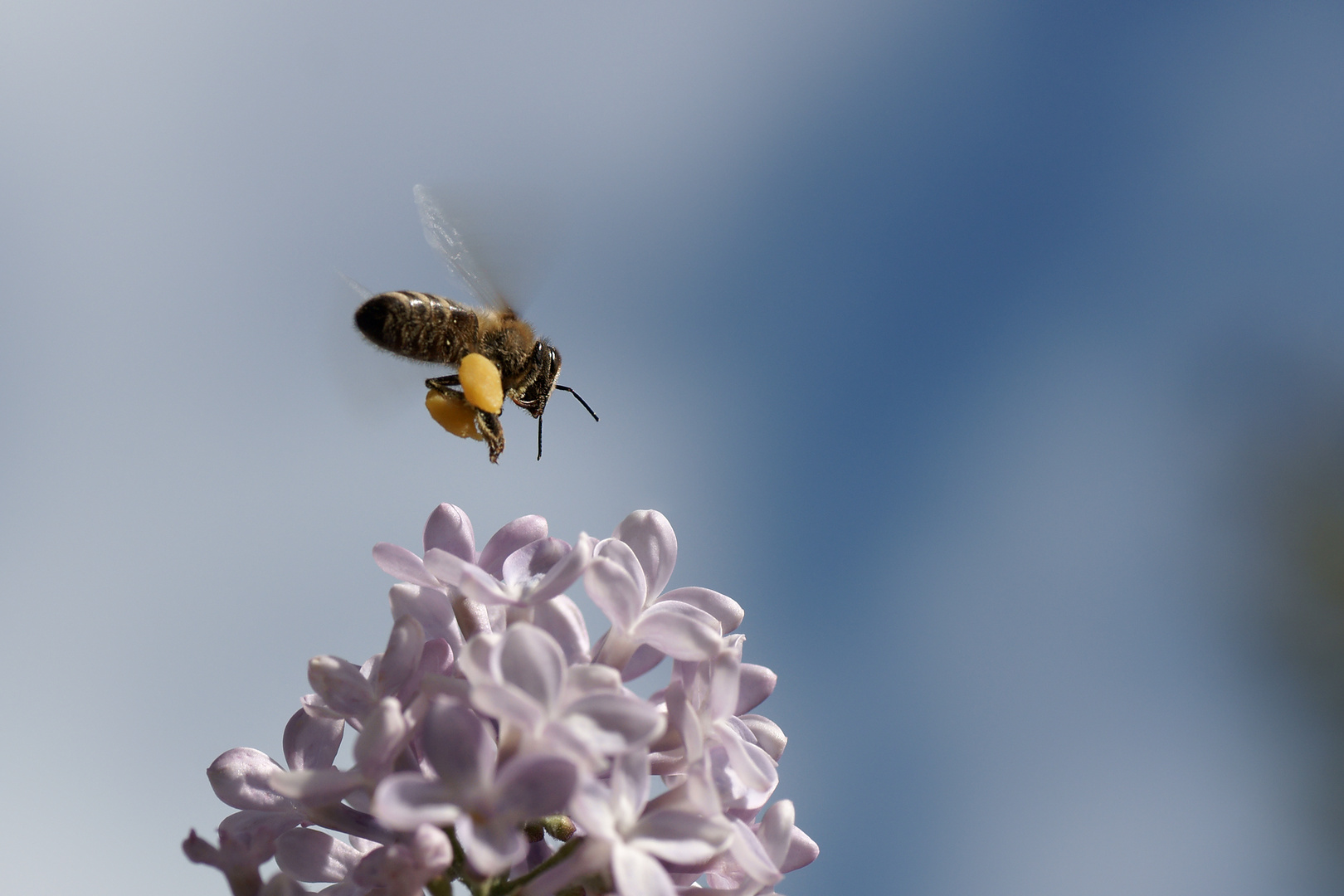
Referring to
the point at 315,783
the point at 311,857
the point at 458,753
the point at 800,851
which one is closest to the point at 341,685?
the point at 315,783

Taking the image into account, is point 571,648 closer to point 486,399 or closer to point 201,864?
point 201,864

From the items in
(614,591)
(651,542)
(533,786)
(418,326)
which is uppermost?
(418,326)

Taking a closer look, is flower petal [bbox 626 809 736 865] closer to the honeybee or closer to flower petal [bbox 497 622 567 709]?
flower petal [bbox 497 622 567 709]

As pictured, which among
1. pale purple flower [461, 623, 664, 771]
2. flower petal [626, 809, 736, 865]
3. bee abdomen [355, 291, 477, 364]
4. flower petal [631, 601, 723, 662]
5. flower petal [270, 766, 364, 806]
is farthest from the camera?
bee abdomen [355, 291, 477, 364]

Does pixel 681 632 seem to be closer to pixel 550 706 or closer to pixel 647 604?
pixel 647 604

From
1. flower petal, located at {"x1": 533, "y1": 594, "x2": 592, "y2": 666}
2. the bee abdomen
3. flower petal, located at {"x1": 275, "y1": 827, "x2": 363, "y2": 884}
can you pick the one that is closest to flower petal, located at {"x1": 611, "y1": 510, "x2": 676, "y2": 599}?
flower petal, located at {"x1": 533, "y1": 594, "x2": 592, "y2": 666}

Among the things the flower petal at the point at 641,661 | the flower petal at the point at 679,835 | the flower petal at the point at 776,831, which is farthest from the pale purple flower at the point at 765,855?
the flower petal at the point at 641,661
